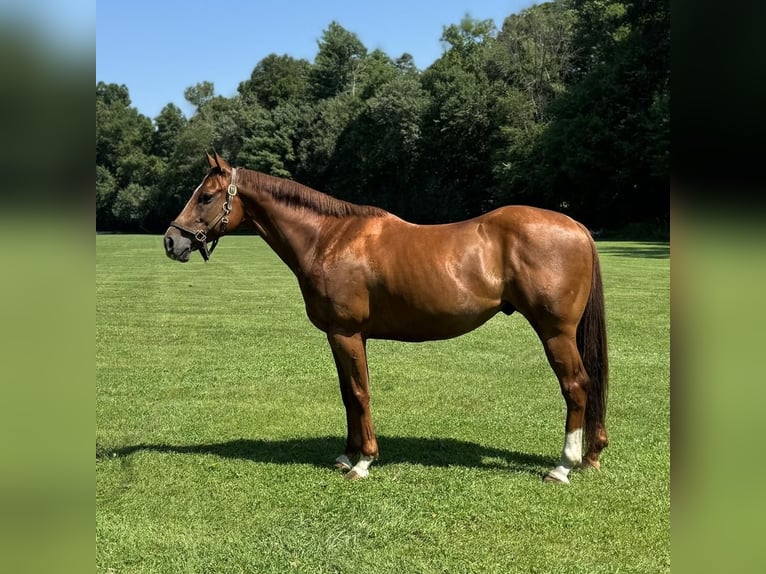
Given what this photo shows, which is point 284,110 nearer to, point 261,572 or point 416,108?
point 416,108

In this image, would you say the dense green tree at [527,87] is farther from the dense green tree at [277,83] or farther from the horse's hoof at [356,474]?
the horse's hoof at [356,474]

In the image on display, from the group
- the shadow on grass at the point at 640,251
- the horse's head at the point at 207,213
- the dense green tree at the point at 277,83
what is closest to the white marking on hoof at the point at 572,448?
the horse's head at the point at 207,213

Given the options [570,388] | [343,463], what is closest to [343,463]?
[343,463]

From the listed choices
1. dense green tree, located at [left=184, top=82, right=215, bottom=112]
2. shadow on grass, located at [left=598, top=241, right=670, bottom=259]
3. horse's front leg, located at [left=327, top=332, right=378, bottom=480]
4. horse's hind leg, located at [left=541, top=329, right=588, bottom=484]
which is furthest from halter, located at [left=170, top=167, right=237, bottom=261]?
dense green tree, located at [left=184, top=82, right=215, bottom=112]

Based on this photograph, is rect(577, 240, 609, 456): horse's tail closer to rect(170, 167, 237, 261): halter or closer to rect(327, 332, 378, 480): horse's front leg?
rect(327, 332, 378, 480): horse's front leg

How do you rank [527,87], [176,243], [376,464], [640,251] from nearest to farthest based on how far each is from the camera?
[176,243], [376,464], [640,251], [527,87]

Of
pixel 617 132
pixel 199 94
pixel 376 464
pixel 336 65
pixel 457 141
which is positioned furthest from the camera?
pixel 199 94

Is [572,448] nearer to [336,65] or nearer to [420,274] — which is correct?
[420,274]

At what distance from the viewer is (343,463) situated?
525cm

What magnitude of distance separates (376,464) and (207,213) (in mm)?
2603

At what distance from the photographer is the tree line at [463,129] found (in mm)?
39938

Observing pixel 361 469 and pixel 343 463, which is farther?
pixel 343 463

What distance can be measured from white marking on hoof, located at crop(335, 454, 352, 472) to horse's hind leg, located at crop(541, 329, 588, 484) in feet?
5.41

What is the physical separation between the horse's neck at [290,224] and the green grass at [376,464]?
187 cm
